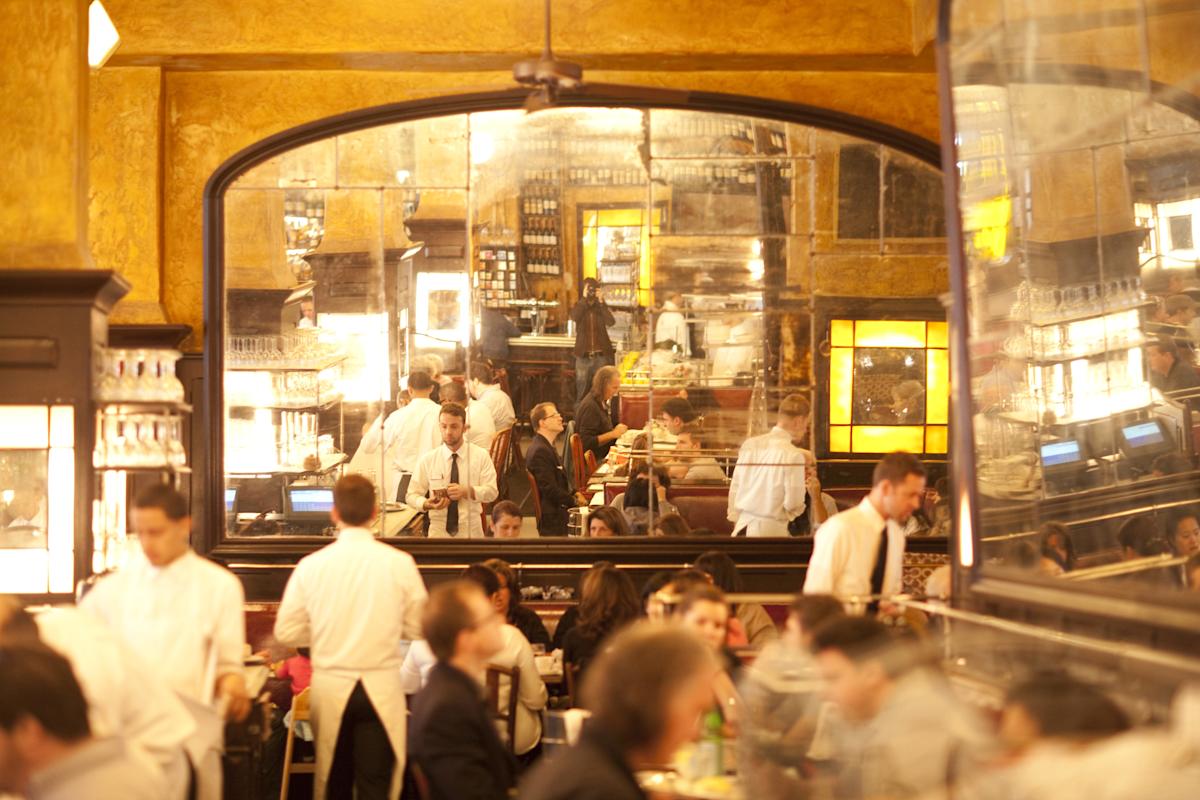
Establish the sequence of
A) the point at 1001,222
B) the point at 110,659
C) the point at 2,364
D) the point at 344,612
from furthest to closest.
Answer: the point at 1001,222 < the point at 2,364 < the point at 344,612 < the point at 110,659

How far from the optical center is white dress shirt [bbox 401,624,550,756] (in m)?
6.66

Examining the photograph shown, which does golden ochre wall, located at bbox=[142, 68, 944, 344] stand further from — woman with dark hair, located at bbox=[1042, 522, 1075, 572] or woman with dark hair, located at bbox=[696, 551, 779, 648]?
woman with dark hair, located at bbox=[696, 551, 779, 648]

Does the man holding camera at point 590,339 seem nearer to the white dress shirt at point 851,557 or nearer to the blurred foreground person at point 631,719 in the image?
the white dress shirt at point 851,557

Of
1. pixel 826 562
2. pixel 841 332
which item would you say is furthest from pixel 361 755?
pixel 841 332

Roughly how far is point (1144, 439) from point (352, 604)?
584 centimetres

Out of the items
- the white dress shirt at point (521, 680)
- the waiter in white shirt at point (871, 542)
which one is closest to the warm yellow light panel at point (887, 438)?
the waiter in white shirt at point (871, 542)

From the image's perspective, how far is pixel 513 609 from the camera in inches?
304

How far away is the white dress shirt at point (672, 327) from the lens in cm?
1015

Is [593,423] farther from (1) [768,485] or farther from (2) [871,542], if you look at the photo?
(2) [871,542]

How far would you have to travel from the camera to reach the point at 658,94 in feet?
23.3

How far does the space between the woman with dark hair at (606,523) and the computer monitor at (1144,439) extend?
10.8 feet

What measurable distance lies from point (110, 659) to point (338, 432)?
5.88 m

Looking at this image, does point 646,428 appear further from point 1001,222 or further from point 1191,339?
point 1191,339

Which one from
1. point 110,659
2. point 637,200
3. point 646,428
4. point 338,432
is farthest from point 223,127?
point 110,659
